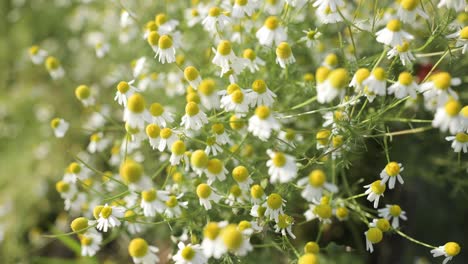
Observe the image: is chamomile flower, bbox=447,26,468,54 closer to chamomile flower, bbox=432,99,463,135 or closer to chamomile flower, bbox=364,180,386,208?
chamomile flower, bbox=432,99,463,135

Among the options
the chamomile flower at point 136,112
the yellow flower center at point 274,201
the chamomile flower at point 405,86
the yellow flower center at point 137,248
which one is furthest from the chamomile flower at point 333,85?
the yellow flower center at point 137,248

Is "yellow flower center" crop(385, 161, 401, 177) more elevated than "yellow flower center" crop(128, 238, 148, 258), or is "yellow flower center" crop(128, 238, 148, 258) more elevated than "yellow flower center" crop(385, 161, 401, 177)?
"yellow flower center" crop(385, 161, 401, 177)

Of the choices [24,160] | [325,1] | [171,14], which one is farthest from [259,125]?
[24,160]

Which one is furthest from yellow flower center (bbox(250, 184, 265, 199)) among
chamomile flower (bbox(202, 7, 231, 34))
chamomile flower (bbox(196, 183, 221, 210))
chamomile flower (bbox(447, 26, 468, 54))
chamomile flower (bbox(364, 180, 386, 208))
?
chamomile flower (bbox(447, 26, 468, 54))

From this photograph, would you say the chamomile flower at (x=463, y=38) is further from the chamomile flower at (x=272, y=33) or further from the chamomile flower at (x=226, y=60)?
the chamomile flower at (x=226, y=60)

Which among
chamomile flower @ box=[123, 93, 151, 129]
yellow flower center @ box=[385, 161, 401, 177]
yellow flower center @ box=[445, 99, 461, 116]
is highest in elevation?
yellow flower center @ box=[445, 99, 461, 116]

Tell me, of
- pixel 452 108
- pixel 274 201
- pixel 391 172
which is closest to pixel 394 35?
pixel 452 108
